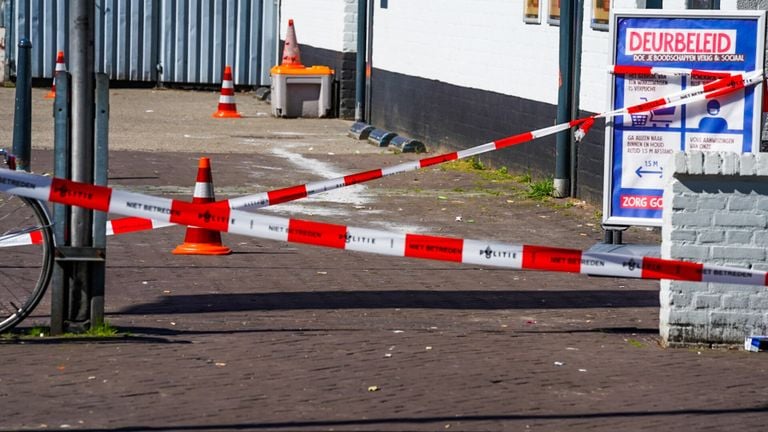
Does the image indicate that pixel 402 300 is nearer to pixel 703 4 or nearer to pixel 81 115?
pixel 81 115

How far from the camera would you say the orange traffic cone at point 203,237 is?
35.9ft

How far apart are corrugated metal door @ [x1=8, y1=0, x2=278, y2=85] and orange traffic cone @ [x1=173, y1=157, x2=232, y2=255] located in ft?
55.5

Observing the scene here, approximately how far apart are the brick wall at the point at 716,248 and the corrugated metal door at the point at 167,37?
20.4 metres

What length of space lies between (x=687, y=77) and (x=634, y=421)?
3.95 meters

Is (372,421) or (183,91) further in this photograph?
(183,91)

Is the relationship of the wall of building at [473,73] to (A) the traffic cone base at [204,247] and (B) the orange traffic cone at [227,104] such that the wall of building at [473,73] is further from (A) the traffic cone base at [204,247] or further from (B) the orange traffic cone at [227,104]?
(A) the traffic cone base at [204,247]

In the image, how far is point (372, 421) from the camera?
21.0 feet

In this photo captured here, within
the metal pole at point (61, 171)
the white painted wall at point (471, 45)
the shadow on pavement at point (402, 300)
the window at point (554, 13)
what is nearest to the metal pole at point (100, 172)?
the metal pole at point (61, 171)

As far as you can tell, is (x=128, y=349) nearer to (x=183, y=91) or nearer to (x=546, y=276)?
(x=546, y=276)

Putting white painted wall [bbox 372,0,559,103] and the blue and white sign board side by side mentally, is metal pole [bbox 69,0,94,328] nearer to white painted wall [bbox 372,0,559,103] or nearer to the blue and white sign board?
the blue and white sign board

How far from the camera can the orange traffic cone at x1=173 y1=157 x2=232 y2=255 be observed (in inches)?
431

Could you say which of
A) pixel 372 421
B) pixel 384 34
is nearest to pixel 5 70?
pixel 384 34

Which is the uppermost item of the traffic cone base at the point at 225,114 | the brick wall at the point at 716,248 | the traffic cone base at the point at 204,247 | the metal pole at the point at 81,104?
the metal pole at the point at 81,104

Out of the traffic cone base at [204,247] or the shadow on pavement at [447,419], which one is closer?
the shadow on pavement at [447,419]
